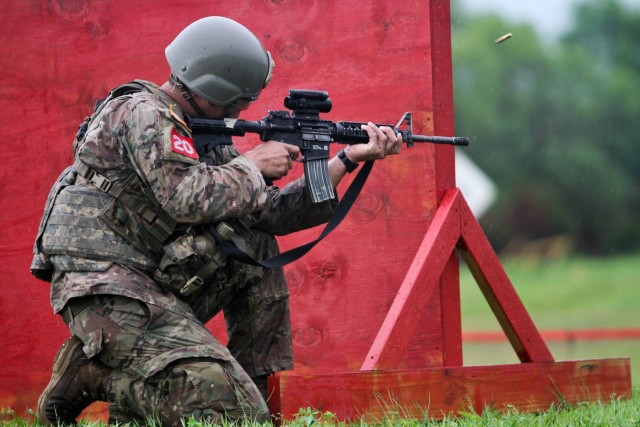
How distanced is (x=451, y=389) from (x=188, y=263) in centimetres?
124

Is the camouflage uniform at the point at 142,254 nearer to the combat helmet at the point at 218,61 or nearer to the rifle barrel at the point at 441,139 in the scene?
the combat helmet at the point at 218,61

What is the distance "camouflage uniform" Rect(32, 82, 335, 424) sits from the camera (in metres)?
3.94

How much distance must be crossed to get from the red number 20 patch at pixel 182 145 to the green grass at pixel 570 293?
2043cm

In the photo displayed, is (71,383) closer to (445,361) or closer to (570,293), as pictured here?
(445,361)

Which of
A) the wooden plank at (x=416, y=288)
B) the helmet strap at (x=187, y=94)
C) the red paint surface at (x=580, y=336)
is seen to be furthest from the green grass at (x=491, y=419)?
the red paint surface at (x=580, y=336)

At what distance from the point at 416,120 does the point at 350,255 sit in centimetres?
72

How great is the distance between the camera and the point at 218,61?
13.7 ft

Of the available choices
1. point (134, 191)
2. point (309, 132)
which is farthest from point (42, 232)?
point (309, 132)

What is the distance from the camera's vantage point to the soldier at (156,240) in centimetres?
395

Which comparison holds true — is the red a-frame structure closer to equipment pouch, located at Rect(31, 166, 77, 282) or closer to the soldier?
the soldier

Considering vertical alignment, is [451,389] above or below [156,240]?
below

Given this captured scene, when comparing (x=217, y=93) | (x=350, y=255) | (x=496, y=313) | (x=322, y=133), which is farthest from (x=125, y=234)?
(x=496, y=313)

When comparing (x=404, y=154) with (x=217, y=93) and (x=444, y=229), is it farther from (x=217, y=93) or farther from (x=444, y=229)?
(x=217, y=93)

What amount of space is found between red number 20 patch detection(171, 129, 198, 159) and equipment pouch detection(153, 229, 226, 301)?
31cm
